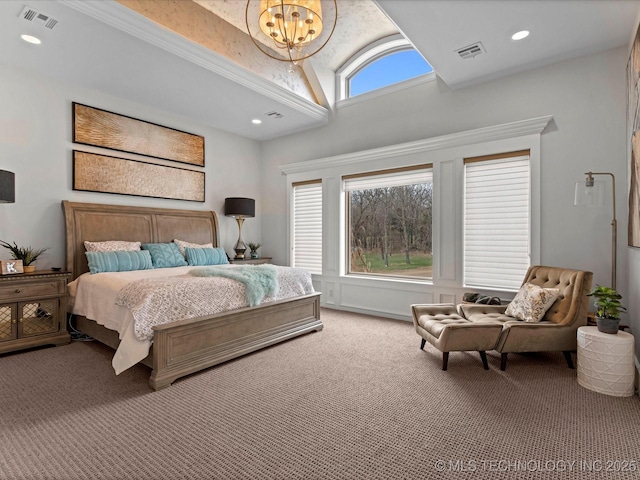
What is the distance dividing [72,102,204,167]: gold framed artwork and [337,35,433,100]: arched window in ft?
8.54

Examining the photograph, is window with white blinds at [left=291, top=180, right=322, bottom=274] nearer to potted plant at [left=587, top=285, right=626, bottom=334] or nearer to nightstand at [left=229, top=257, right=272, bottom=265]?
nightstand at [left=229, top=257, right=272, bottom=265]

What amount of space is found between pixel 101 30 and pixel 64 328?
3085 mm

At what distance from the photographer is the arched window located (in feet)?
16.4

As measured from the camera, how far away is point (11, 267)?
3498mm

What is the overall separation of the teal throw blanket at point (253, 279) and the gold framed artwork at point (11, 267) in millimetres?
1767

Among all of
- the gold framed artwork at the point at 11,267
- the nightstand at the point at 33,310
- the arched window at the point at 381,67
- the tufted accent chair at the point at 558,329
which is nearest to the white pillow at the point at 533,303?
→ the tufted accent chair at the point at 558,329

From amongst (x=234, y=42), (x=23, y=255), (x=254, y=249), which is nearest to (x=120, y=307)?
(x=23, y=255)

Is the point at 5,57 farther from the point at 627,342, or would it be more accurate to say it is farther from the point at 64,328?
the point at 627,342

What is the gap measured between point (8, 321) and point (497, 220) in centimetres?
543

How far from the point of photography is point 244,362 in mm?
3271

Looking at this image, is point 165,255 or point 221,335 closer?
point 221,335

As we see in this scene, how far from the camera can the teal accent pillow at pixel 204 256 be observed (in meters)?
4.77

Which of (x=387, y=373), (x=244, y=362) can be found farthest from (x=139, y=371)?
(x=387, y=373)

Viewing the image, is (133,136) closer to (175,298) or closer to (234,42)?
(234,42)
